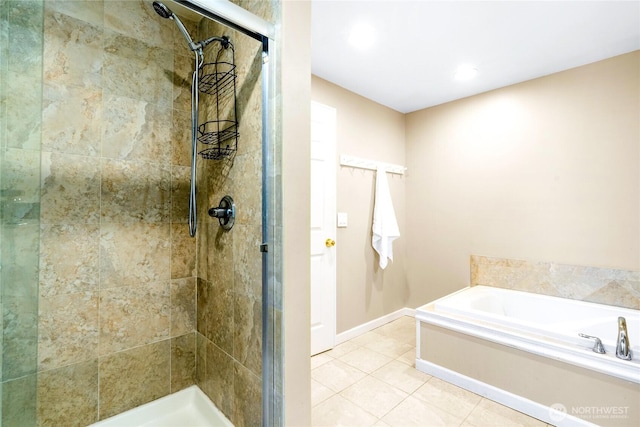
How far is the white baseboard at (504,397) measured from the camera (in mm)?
1711

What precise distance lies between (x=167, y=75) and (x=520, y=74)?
9.42 feet

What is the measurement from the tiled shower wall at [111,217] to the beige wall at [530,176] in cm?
264

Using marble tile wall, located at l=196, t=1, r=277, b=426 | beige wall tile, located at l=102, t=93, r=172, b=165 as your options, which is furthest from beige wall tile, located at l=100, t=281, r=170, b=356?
beige wall tile, located at l=102, t=93, r=172, b=165

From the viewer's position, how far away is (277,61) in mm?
1220

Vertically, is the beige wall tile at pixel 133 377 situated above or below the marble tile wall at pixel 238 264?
below

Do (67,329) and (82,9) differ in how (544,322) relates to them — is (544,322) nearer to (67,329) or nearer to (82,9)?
(67,329)

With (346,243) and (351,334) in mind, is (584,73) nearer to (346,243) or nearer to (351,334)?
(346,243)

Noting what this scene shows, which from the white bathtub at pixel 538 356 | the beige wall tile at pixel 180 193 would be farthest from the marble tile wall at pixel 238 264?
the white bathtub at pixel 538 356

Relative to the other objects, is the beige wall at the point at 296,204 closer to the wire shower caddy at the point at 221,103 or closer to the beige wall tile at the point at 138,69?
the wire shower caddy at the point at 221,103

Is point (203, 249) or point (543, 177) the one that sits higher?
point (543, 177)

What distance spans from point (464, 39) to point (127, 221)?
2.53m

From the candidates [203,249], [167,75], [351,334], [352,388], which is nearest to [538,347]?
[352,388]

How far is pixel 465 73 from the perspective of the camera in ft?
8.63

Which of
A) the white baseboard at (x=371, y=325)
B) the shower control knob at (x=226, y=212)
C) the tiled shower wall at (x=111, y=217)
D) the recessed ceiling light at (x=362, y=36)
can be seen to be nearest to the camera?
the tiled shower wall at (x=111, y=217)
